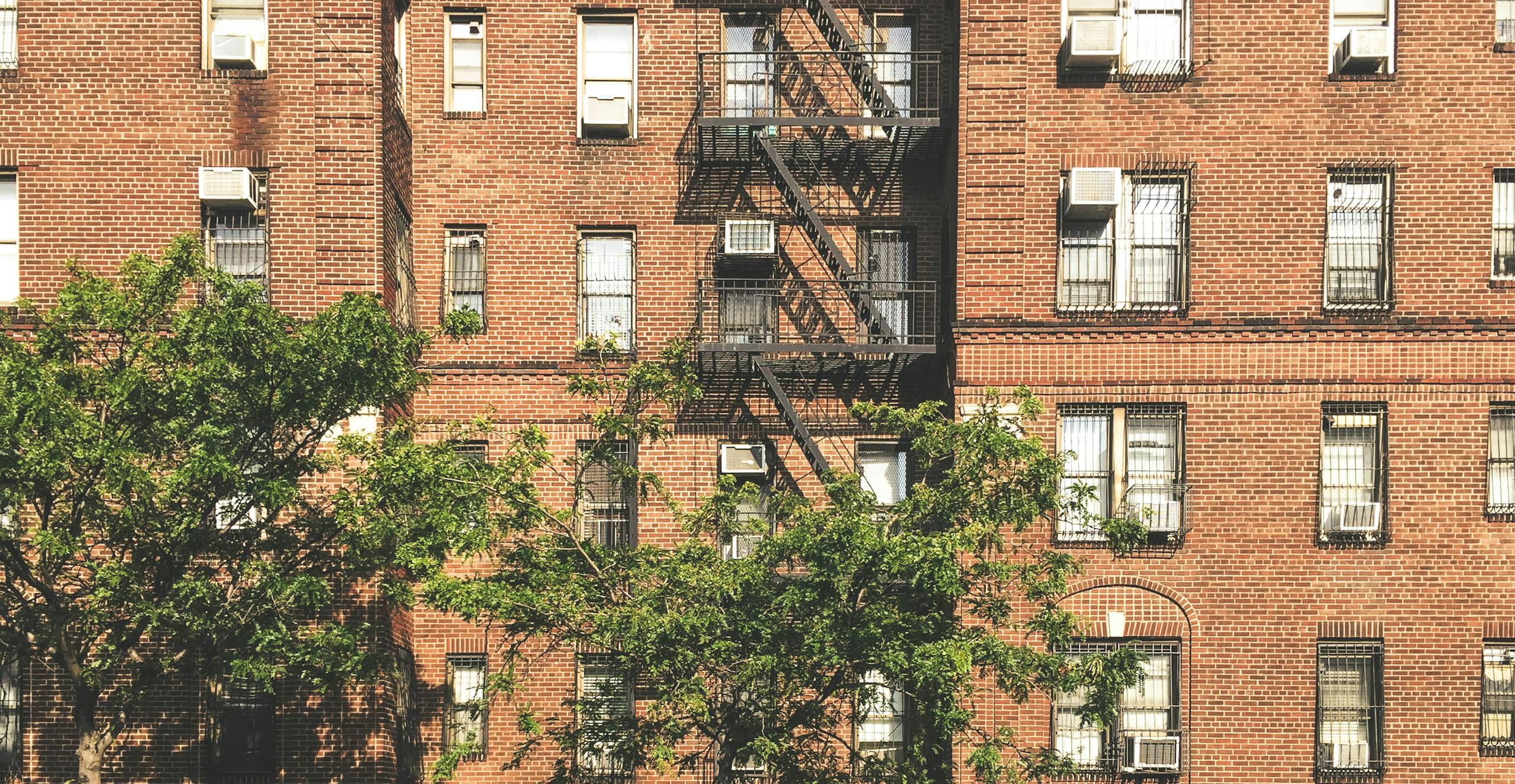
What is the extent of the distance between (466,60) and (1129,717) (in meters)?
13.8

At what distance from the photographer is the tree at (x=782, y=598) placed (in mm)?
16016

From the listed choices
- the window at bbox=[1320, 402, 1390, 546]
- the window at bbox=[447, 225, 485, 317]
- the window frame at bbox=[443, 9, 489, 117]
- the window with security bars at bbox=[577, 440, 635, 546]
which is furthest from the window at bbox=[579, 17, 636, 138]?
the window at bbox=[1320, 402, 1390, 546]

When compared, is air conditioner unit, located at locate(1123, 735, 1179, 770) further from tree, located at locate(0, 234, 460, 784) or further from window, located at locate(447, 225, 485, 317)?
window, located at locate(447, 225, 485, 317)

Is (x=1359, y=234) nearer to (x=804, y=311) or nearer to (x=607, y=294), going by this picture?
(x=804, y=311)

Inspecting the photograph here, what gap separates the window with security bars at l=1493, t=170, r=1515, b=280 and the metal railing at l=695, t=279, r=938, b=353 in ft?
25.8

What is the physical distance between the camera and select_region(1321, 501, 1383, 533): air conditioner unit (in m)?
20.4

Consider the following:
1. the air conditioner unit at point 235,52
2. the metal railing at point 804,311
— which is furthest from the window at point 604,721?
the air conditioner unit at point 235,52

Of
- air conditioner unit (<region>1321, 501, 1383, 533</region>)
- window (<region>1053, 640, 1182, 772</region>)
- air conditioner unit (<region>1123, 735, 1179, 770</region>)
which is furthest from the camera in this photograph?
air conditioner unit (<region>1321, 501, 1383, 533</region>)

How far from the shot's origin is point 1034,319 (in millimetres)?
20844

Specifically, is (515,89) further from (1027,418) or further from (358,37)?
(1027,418)

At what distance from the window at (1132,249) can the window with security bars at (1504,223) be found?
4.31 m

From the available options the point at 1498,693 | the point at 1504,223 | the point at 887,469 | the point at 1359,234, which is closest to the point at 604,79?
the point at 887,469

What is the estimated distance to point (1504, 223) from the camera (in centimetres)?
2108

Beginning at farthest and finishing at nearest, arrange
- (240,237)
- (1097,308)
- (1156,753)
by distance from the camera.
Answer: (240,237) → (1097,308) → (1156,753)
